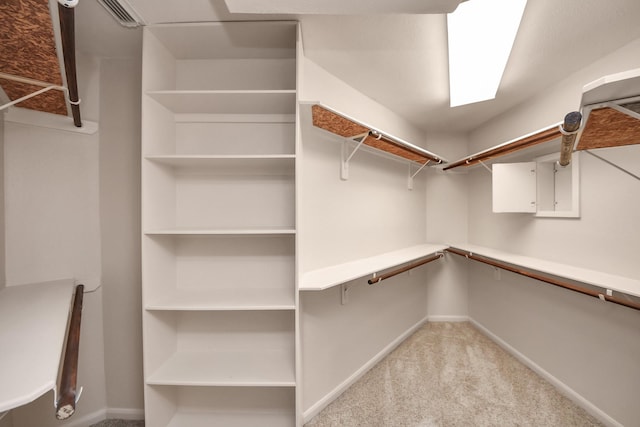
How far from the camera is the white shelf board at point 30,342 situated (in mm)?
607

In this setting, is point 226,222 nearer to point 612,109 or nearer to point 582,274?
point 612,109

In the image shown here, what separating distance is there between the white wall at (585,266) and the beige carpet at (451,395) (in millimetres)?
209

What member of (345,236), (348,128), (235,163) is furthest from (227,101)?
(345,236)

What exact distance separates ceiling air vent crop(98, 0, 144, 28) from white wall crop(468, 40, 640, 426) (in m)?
2.69

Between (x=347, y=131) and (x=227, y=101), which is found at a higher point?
(x=227, y=101)

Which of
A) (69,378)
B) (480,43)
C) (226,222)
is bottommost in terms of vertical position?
(69,378)

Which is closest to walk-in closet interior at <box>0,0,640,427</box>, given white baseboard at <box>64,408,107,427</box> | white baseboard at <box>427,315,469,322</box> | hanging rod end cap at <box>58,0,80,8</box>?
white baseboard at <box>64,408,107,427</box>

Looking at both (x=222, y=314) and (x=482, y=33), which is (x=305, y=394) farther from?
(x=482, y=33)

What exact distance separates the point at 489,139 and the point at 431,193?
2.58 ft

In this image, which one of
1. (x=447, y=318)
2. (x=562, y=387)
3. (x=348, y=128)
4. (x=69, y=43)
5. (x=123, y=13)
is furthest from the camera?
(x=447, y=318)

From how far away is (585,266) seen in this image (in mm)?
1623

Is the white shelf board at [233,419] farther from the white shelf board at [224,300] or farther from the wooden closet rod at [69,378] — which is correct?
the wooden closet rod at [69,378]

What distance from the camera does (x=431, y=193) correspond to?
2914 mm

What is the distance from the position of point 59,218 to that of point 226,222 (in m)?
0.98
